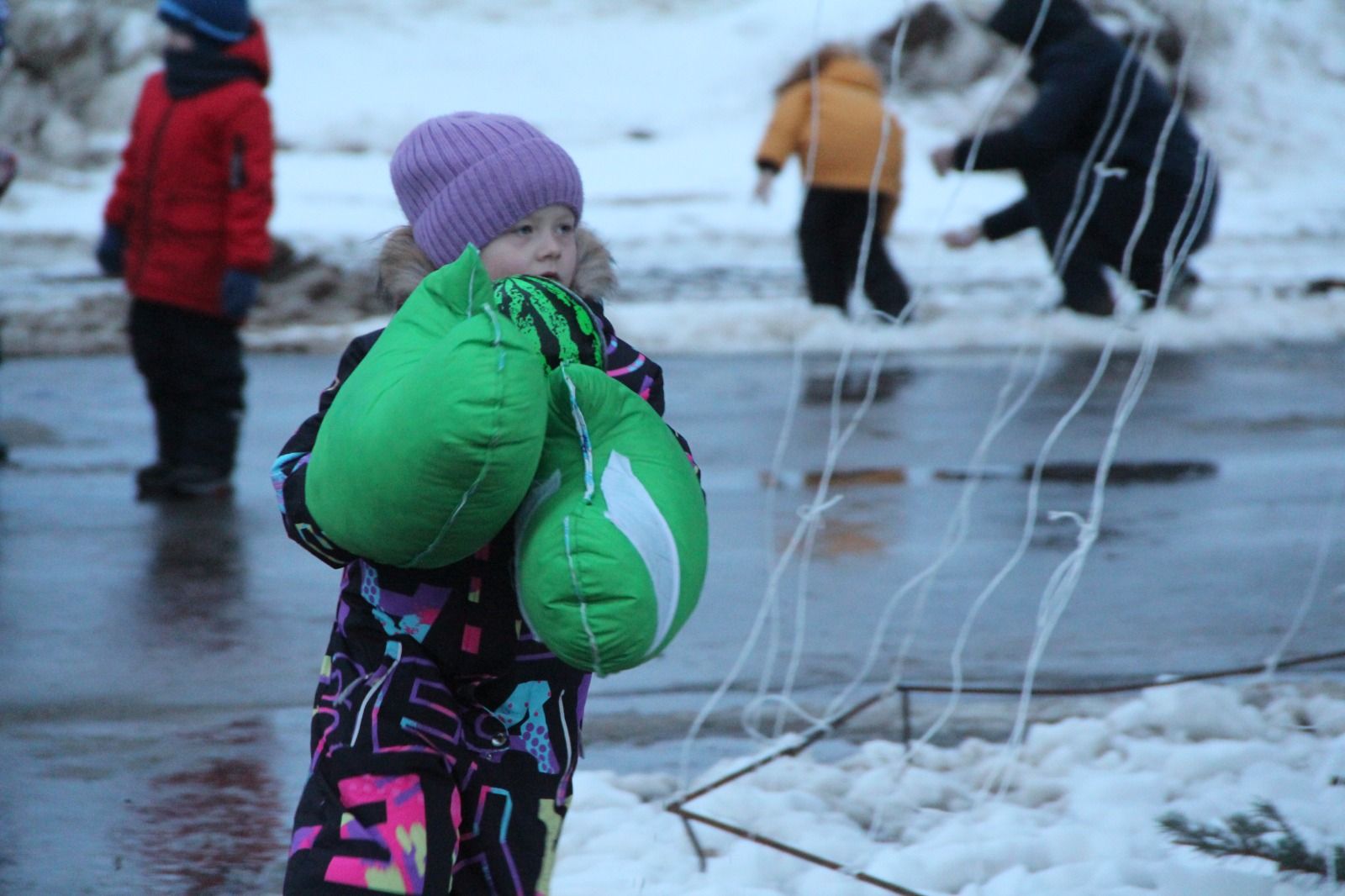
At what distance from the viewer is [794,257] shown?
14.9m

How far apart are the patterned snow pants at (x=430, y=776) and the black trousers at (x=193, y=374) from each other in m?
4.14

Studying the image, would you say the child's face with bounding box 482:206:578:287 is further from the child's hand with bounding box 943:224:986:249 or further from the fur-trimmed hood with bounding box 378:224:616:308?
the child's hand with bounding box 943:224:986:249

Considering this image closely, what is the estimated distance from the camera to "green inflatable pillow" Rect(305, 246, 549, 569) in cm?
189

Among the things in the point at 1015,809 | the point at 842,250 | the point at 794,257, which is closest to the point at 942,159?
the point at 842,250

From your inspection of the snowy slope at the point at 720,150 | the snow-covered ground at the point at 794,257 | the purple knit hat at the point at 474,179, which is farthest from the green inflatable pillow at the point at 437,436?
the snowy slope at the point at 720,150

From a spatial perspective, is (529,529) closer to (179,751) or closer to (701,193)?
(179,751)

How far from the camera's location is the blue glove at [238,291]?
598cm

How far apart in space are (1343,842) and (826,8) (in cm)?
2268

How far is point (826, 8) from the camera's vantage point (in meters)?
24.2

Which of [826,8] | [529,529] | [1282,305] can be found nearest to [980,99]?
[826,8]

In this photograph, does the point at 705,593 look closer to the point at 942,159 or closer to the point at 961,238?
the point at 942,159

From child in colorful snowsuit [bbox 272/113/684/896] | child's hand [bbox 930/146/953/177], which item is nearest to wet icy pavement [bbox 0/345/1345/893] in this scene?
child in colorful snowsuit [bbox 272/113/684/896]

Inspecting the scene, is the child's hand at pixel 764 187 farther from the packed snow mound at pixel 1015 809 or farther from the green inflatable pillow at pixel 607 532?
the green inflatable pillow at pixel 607 532

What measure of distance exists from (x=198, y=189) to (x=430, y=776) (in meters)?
4.29
